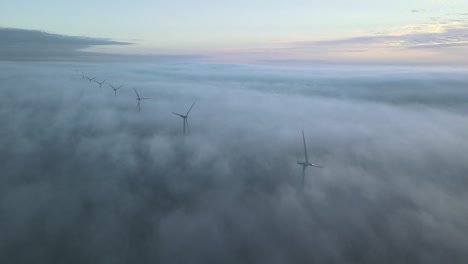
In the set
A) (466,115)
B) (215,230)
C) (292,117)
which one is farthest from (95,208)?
(466,115)

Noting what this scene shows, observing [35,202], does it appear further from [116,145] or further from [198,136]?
[198,136]

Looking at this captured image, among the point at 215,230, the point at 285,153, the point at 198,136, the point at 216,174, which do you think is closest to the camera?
the point at 215,230

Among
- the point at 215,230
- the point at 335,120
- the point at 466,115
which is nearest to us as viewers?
the point at 215,230

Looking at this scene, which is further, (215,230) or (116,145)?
(116,145)

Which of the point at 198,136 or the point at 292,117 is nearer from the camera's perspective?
the point at 198,136

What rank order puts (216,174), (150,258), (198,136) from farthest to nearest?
(198,136) → (216,174) → (150,258)

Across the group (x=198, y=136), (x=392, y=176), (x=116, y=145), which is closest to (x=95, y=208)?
(x=116, y=145)

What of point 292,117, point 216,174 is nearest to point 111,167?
point 216,174

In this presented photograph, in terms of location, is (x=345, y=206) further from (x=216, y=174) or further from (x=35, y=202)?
(x=35, y=202)

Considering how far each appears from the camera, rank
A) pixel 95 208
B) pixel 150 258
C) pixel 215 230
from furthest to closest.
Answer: pixel 95 208
pixel 215 230
pixel 150 258
